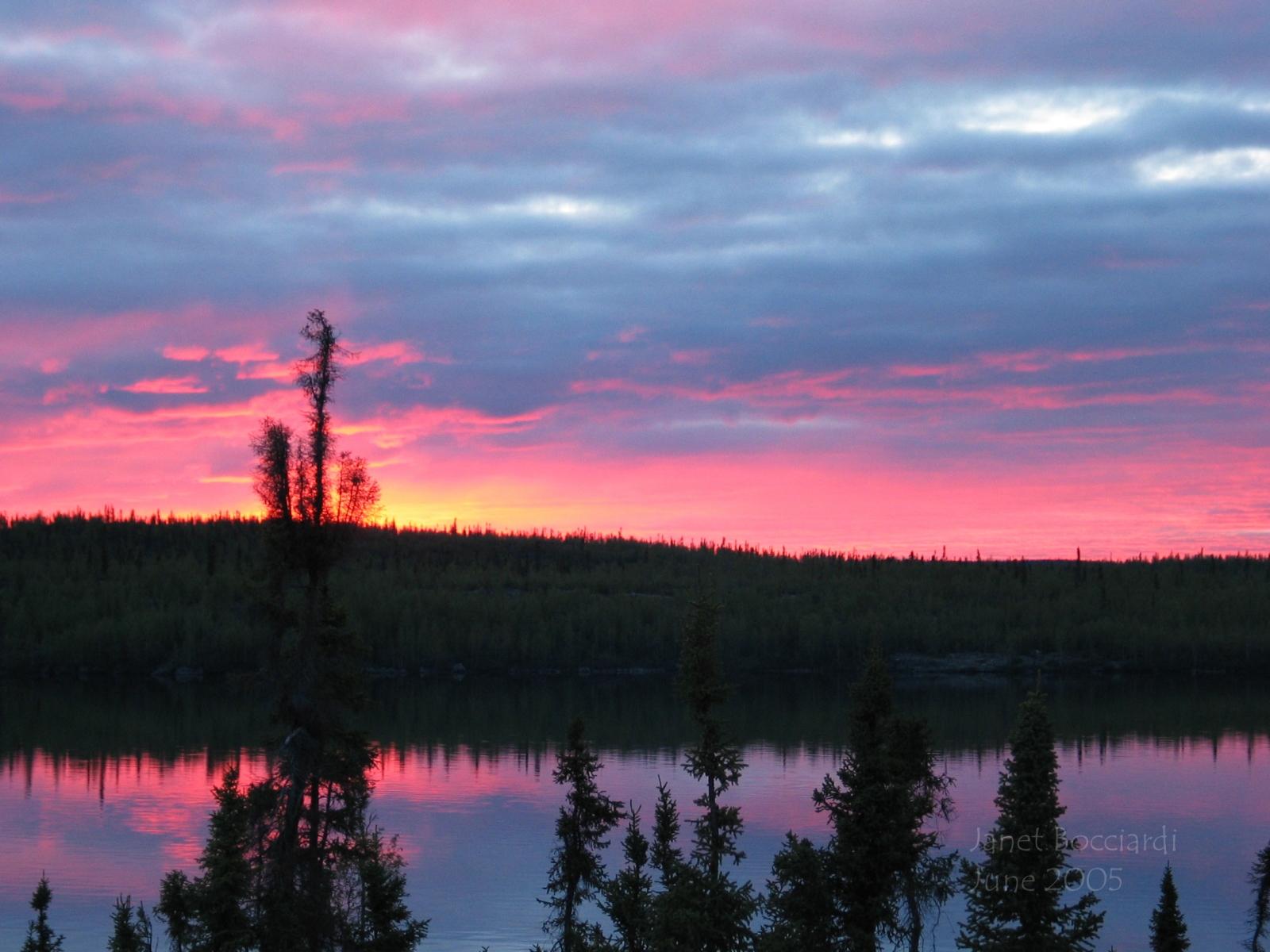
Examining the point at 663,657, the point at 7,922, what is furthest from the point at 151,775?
the point at 663,657

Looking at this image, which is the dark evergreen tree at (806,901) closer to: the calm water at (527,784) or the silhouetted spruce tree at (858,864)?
the silhouetted spruce tree at (858,864)

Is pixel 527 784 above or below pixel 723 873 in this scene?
below

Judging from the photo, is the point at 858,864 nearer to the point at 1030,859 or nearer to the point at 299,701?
the point at 1030,859

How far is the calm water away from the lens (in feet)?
157

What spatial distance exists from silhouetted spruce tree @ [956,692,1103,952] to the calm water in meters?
14.5

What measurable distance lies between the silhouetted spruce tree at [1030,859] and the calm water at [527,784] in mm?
14483

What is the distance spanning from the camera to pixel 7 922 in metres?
42.6

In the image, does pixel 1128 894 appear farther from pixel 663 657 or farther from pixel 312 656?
pixel 663 657

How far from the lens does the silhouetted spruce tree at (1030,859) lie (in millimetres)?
18609

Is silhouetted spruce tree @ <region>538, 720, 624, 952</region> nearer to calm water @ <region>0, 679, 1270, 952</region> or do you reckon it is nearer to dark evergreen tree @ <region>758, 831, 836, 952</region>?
dark evergreen tree @ <region>758, 831, 836, 952</region>

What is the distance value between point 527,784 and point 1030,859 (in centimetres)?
5827

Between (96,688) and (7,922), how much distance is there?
106 metres


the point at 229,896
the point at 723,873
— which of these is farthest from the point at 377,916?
the point at 723,873

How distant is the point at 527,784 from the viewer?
7444 centimetres
